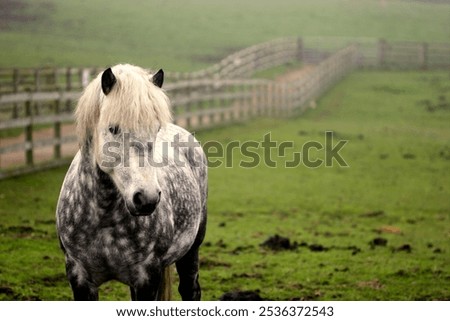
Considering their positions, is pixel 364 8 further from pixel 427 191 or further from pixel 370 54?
pixel 427 191

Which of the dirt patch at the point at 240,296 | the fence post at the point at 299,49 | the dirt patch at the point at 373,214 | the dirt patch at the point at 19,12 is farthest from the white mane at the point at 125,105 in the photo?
the fence post at the point at 299,49

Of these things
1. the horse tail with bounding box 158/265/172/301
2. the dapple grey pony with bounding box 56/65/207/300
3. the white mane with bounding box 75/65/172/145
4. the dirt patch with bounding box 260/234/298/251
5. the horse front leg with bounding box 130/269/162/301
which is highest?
the white mane with bounding box 75/65/172/145

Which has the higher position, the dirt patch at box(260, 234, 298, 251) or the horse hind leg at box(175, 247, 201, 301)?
the horse hind leg at box(175, 247, 201, 301)

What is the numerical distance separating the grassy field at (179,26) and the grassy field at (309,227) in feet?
17.3

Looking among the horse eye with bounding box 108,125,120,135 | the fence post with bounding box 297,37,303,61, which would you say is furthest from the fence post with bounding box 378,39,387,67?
the horse eye with bounding box 108,125,120,135

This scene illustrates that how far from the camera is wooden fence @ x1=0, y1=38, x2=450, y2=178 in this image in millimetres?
12391

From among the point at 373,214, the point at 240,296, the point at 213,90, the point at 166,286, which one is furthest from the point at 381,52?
the point at 166,286

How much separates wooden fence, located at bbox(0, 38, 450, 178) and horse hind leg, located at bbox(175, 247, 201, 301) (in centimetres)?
630

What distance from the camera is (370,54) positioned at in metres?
37.8

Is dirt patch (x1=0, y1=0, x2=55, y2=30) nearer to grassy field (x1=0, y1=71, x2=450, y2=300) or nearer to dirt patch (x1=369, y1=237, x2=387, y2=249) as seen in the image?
grassy field (x1=0, y1=71, x2=450, y2=300)

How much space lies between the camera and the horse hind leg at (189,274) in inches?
222

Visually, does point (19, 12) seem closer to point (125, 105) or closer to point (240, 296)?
point (240, 296)

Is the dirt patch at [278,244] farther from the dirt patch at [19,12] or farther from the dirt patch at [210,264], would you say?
the dirt patch at [19,12]
